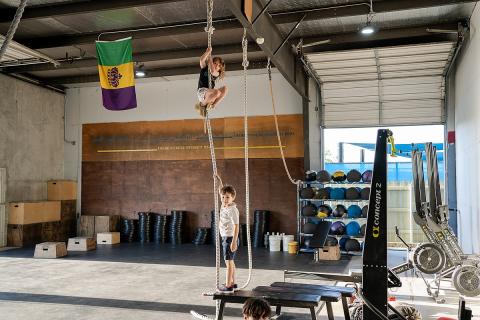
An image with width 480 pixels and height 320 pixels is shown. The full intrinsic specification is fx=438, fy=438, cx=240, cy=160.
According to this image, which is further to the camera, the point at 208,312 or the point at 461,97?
the point at 461,97

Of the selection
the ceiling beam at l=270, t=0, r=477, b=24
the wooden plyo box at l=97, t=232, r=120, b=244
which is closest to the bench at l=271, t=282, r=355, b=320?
the ceiling beam at l=270, t=0, r=477, b=24

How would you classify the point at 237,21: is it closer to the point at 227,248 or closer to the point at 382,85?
the point at 382,85

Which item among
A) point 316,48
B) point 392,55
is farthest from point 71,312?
point 392,55

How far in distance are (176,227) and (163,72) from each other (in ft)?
13.4

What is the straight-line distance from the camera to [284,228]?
1115 centimetres

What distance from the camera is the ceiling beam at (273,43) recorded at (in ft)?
18.0

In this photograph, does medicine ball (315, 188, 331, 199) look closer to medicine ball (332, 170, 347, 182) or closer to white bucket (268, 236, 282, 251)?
medicine ball (332, 170, 347, 182)

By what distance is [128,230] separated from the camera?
39.5 feet

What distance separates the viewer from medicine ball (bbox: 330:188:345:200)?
32.1 ft

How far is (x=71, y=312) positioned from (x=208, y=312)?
5.28ft

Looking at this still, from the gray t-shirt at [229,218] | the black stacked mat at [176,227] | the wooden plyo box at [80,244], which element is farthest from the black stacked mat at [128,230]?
the gray t-shirt at [229,218]

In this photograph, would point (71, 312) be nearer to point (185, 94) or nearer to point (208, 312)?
point (208, 312)

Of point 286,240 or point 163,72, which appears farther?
point 163,72

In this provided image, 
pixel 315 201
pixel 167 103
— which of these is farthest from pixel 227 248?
pixel 167 103
